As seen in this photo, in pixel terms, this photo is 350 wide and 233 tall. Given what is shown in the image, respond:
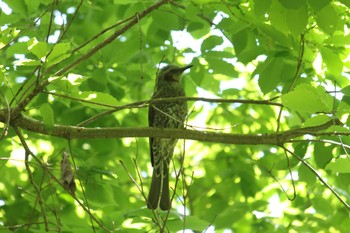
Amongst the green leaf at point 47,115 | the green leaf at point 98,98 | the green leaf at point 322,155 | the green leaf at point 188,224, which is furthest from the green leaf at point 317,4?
the green leaf at point 188,224

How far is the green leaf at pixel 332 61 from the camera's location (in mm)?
3166

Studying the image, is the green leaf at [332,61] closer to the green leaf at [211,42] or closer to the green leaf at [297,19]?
the green leaf at [297,19]

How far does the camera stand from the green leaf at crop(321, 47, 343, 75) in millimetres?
3166

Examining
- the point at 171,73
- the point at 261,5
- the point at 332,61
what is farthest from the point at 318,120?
the point at 171,73

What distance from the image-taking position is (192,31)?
3.99 meters

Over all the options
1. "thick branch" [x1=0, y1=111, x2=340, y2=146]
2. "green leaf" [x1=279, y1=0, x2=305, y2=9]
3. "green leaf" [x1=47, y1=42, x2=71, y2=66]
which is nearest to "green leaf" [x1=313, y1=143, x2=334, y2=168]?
"thick branch" [x1=0, y1=111, x2=340, y2=146]

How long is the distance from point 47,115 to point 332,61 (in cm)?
163

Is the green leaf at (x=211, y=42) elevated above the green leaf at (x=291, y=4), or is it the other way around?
the green leaf at (x=211, y=42)

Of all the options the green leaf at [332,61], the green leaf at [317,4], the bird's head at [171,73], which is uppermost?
the bird's head at [171,73]

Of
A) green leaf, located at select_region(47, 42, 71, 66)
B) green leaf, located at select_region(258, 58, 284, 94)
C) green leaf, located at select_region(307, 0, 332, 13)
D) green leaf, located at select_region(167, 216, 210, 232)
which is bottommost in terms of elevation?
Answer: green leaf, located at select_region(167, 216, 210, 232)

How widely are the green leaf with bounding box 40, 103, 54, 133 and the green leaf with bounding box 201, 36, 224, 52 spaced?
1.61 m

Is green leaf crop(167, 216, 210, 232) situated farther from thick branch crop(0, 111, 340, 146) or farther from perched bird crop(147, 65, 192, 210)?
perched bird crop(147, 65, 192, 210)

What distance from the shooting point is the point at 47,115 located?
255 cm

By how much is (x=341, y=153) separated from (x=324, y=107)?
48.8 inches
